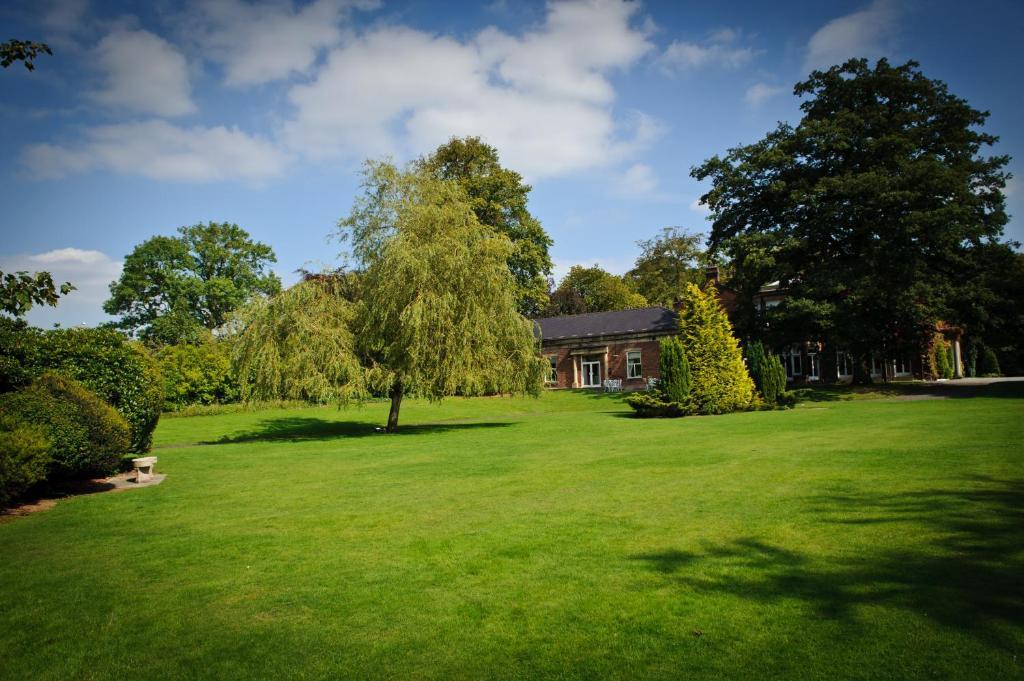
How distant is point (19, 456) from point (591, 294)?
204ft

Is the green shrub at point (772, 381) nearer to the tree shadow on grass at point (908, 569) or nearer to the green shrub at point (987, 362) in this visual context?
the tree shadow on grass at point (908, 569)

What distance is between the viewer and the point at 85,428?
1030 cm

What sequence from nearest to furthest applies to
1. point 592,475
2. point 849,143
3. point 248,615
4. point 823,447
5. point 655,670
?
point 655,670 → point 248,615 → point 592,475 → point 823,447 → point 849,143

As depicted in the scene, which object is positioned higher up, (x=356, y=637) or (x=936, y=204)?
(x=936, y=204)

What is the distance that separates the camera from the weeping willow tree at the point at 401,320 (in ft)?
65.0

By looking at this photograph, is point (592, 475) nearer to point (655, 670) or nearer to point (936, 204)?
point (655, 670)

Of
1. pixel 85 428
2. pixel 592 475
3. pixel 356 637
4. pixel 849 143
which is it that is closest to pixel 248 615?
pixel 356 637

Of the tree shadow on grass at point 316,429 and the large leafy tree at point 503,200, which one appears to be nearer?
the tree shadow on grass at point 316,429

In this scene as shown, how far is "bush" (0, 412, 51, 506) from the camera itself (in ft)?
27.3

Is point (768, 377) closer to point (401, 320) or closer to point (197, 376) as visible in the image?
point (401, 320)

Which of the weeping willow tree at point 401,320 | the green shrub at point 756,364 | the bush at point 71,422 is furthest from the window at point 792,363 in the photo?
the bush at point 71,422

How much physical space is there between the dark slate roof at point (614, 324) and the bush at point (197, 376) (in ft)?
76.3

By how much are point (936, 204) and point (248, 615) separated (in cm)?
3590

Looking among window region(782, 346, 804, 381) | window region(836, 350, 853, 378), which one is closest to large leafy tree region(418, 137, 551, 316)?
window region(782, 346, 804, 381)
